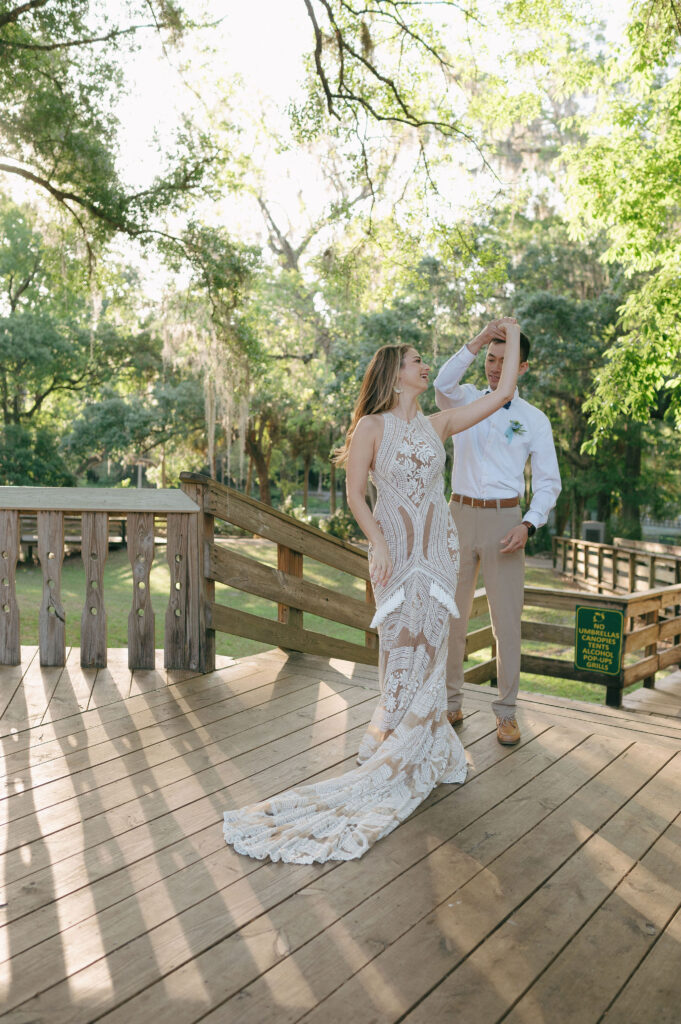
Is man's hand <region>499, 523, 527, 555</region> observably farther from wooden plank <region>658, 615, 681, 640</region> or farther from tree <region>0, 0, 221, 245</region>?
tree <region>0, 0, 221, 245</region>

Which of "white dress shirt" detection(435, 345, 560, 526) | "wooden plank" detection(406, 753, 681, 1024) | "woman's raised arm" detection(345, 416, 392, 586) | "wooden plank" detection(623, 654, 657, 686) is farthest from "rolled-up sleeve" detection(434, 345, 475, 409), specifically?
"wooden plank" detection(623, 654, 657, 686)

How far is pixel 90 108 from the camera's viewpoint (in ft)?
34.0

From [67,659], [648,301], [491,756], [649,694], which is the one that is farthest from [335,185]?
[491,756]

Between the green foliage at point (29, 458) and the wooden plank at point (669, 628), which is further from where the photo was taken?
the green foliage at point (29, 458)

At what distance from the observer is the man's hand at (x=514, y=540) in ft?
11.9

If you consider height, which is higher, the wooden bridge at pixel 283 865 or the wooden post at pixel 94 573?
the wooden post at pixel 94 573

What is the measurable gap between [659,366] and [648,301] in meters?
0.74

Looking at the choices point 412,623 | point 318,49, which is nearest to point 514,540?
point 412,623

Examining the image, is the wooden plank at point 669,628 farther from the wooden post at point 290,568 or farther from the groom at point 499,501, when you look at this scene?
the groom at point 499,501

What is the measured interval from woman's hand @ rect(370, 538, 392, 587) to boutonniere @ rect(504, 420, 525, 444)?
855 millimetres

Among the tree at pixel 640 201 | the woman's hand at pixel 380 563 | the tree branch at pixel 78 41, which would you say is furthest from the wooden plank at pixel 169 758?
the tree branch at pixel 78 41

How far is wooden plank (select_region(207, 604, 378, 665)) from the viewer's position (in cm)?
475

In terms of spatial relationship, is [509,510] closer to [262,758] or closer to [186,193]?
[262,758]

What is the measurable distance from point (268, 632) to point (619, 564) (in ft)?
42.8
